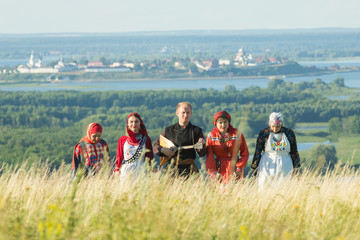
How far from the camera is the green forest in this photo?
84438 millimetres

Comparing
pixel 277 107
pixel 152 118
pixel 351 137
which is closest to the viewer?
pixel 351 137

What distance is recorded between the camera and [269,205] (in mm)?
4438

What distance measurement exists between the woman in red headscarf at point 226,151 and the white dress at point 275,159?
0.19 meters

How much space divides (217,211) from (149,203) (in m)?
0.47

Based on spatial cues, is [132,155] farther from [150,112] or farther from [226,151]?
[150,112]

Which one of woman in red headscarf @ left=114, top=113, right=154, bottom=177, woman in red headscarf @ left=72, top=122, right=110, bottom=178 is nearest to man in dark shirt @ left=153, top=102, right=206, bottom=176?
woman in red headscarf @ left=114, top=113, right=154, bottom=177

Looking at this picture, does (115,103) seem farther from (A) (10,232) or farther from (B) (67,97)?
(A) (10,232)

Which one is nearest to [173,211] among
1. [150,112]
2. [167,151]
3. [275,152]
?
[167,151]

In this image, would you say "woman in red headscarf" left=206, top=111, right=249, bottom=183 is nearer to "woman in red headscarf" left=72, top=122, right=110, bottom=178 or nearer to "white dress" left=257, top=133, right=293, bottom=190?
"white dress" left=257, top=133, right=293, bottom=190

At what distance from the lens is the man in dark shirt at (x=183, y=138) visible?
19.4 feet

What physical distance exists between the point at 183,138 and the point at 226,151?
40 cm

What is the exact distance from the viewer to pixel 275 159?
19.9 feet

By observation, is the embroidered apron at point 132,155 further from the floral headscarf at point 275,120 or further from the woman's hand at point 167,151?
the floral headscarf at point 275,120

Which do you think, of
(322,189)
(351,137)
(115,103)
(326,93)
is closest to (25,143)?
(351,137)
